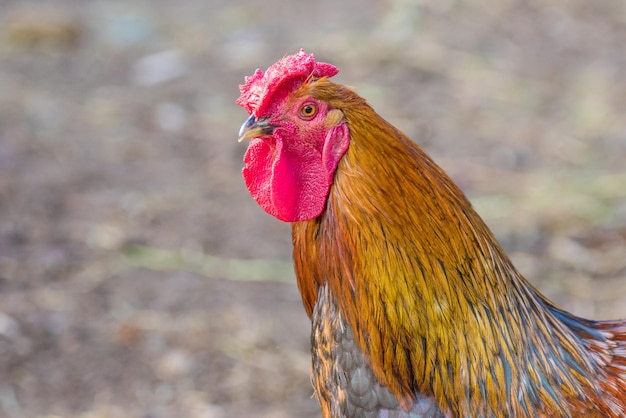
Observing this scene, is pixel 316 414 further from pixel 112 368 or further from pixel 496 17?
pixel 496 17

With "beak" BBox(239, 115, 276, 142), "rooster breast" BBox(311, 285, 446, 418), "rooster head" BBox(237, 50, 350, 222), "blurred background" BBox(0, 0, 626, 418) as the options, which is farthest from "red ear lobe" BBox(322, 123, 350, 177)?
"blurred background" BBox(0, 0, 626, 418)

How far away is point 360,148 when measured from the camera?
259 centimetres

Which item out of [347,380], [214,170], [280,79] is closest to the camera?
[280,79]

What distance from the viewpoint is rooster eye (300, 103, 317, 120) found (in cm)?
264

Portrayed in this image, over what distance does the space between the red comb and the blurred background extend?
89.8 inches

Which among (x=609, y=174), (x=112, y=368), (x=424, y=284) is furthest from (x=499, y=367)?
(x=609, y=174)

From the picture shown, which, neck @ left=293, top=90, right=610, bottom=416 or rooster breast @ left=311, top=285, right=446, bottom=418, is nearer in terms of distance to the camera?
neck @ left=293, top=90, right=610, bottom=416

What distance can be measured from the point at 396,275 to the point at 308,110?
0.60 metres

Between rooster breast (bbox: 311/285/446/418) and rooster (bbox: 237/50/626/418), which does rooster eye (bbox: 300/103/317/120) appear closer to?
rooster (bbox: 237/50/626/418)

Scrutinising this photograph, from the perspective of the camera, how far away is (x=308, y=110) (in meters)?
2.65

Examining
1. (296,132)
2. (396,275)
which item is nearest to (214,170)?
(296,132)

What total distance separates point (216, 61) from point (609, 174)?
3.90 meters

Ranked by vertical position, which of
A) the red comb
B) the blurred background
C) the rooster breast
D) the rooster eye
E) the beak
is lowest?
the rooster breast

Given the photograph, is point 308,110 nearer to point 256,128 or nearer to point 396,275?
point 256,128
